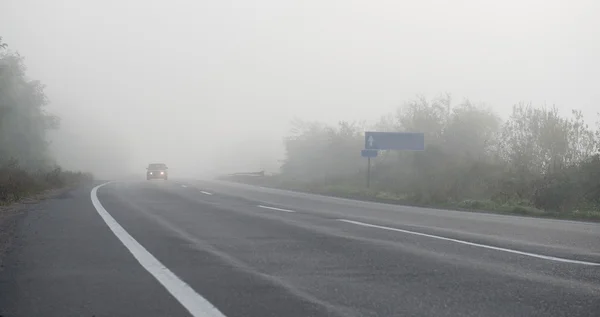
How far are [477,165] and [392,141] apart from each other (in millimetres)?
5741

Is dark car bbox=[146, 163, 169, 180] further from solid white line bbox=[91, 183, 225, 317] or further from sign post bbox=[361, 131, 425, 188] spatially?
solid white line bbox=[91, 183, 225, 317]

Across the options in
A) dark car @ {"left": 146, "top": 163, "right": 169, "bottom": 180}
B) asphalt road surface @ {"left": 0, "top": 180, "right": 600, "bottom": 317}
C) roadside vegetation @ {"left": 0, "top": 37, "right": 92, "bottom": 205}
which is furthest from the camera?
dark car @ {"left": 146, "top": 163, "right": 169, "bottom": 180}

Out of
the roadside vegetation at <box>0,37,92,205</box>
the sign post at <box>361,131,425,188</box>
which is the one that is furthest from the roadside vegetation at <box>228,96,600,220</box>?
the roadside vegetation at <box>0,37,92,205</box>

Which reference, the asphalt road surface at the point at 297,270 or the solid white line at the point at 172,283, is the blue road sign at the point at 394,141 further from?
the solid white line at the point at 172,283

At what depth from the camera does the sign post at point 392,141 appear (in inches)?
1399

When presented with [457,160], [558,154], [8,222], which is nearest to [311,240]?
[8,222]

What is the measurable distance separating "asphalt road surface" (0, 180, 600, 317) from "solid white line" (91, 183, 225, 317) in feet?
0.06

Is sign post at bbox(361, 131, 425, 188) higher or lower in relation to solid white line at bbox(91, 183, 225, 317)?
higher

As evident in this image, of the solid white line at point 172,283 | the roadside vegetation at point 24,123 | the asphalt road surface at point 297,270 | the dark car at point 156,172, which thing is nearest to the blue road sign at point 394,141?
the roadside vegetation at point 24,123

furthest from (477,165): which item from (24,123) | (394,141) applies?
(24,123)

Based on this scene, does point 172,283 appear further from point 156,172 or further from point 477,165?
point 156,172

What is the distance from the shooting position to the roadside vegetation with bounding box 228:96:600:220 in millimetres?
22875

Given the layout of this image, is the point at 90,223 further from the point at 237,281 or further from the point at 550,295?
the point at 550,295

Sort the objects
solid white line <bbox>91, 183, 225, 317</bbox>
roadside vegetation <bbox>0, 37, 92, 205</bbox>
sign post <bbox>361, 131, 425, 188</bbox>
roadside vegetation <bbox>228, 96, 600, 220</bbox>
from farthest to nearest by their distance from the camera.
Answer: roadside vegetation <bbox>0, 37, 92, 205</bbox>, sign post <bbox>361, 131, 425, 188</bbox>, roadside vegetation <bbox>228, 96, 600, 220</bbox>, solid white line <bbox>91, 183, 225, 317</bbox>
